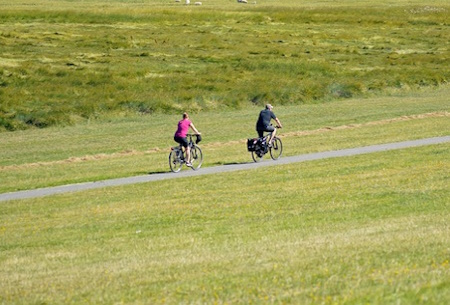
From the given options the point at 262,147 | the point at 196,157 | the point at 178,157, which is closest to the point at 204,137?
the point at 262,147

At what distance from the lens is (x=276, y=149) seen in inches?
1380

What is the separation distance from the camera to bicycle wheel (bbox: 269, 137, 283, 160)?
114ft

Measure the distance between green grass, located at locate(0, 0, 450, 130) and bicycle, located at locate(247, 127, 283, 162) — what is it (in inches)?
770

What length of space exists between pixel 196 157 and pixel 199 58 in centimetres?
4082

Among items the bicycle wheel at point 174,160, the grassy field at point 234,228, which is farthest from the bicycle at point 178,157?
the grassy field at point 234,228

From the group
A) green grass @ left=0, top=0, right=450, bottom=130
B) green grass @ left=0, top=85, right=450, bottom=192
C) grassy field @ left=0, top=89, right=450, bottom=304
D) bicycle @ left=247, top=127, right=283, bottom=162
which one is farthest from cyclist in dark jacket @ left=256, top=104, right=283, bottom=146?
green grass @ left=0, top=0, right=450, bottom=130

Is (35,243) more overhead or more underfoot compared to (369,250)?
more underfoot

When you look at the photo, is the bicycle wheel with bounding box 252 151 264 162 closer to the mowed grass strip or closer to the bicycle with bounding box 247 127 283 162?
the bicycle with bounding box 247 127 283 162

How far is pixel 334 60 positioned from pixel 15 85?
85.4 ft

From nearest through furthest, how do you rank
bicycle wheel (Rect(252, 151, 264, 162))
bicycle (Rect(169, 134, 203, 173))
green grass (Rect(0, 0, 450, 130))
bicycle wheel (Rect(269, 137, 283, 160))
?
bicycle (Rect(169, 134, 203, 173)) < bicycle wheel (Rect(252, 151, 264, 162)) < bicycle wheel (Rect(269, 137, 283, 160)) < green grass (Rect(0, 0, 450, 130))

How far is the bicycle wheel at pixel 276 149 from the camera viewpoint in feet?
114

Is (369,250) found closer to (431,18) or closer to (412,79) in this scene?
(412,79)

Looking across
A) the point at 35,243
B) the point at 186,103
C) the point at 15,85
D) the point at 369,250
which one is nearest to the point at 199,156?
the point at 35,243

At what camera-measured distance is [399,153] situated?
33.8 m
